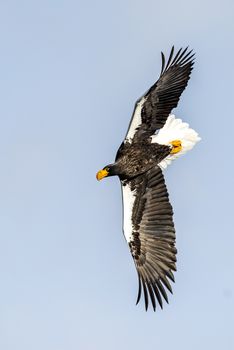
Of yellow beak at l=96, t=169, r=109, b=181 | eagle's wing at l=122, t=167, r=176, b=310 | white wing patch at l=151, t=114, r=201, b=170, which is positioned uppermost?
white wing patch at l=151, t=114, r=201, b=170

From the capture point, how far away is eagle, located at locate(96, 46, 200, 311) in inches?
627

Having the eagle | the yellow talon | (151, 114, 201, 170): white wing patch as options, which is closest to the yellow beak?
the eagle

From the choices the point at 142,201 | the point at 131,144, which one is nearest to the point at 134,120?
the point at 131,144

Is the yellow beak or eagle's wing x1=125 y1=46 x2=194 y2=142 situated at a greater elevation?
eagle's wing x1=125 y1=46 x2=194 y2=142

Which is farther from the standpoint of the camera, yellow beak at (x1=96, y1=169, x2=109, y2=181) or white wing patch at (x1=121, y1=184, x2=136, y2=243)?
white wing patch at (x1=121, y1=184, x2=136, y2=243)

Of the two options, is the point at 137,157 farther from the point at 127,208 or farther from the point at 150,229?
the point at 150,229

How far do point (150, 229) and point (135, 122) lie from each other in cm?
205

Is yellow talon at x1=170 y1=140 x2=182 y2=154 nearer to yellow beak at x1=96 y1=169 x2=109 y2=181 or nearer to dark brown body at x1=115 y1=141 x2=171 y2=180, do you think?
dark brown body at x1=115 y1=141 x2=171 y2=180

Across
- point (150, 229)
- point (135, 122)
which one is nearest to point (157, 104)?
point (135, 122)

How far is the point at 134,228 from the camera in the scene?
650 inches

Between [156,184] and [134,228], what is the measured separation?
916 mm

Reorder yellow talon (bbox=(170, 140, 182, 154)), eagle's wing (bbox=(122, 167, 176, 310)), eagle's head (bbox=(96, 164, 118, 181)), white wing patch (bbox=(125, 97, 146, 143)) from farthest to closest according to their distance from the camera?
yellow talon (bbox=(170, 140, 182, 154)), eagle's head (bbox=(96, 164, 118, 181)), eagle's wing (bbox=(122, 167, 176, 310)), white wing patch (bbox=(125, 97, 146, 143))

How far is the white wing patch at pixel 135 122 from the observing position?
15.8 meters

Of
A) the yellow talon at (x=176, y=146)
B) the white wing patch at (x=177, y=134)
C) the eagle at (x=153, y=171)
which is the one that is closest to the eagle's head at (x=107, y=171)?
the eagle at (x=153, y=171)
